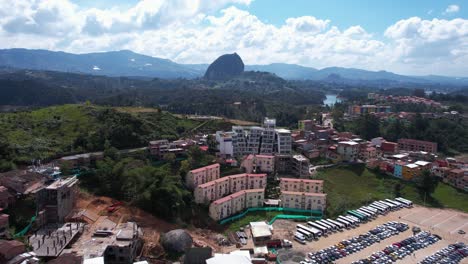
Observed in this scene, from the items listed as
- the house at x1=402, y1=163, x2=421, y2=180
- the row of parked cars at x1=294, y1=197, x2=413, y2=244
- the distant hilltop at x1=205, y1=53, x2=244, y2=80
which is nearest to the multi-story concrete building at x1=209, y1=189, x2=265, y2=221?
the row of parked cars at x1=294, y1=197, x2=413, y2=244

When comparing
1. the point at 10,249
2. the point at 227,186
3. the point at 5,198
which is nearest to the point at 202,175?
the point at 227,186

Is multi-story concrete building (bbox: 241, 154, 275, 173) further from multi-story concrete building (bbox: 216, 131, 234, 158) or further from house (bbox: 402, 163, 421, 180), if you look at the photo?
house (bbox: 402, 163, 421, 180)

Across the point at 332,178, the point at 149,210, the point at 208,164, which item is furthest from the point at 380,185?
the point at 149,210

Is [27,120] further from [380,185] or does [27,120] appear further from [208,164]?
[380,185]

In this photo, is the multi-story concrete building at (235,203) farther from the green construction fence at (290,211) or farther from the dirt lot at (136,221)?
the dirt lot at (136,221)

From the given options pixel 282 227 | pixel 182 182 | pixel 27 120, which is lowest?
pixel 282 227
